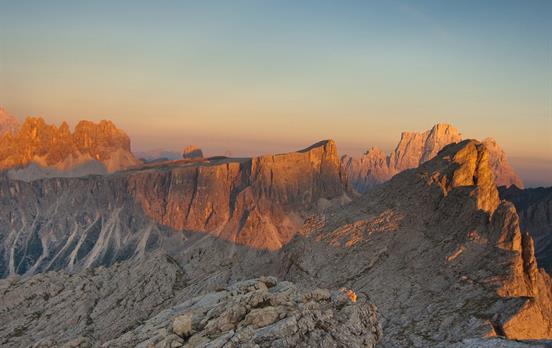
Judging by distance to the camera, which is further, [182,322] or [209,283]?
[209,283]

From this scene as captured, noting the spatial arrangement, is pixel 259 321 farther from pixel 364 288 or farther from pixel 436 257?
pixel 436 257

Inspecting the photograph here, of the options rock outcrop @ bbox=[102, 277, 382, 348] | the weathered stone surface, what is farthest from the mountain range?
the weathered stone surface

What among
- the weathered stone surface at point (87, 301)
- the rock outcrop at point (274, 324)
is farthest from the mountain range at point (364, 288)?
the weathered stone surface at point (87, 301)

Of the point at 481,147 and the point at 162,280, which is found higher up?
the point at 481,147

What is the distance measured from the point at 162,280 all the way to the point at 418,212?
6343cm

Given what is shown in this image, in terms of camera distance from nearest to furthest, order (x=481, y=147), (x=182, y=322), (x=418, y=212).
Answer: (x=182, y=322) < (x=418, y=212) < (x=481, y=147)

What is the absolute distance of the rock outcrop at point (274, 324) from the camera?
3403cm

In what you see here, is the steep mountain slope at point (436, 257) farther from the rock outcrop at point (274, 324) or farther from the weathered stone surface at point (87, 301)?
the weathered stone surface at point (87, 301)

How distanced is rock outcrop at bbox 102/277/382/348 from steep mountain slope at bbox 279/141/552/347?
15644 mm

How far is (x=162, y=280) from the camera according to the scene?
112m

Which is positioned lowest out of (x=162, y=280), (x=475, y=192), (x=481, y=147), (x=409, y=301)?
(x=162, y=280)

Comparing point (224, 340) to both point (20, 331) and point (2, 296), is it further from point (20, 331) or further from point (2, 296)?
point (2, 296)

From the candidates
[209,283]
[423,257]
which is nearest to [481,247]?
[423,257]

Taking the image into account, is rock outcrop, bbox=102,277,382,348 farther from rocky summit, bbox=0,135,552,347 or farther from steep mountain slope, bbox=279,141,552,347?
steep mountain slope, bbox=279,141,552,347
